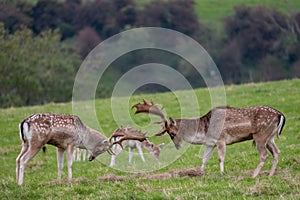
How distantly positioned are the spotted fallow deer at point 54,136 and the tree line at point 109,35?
34833mm

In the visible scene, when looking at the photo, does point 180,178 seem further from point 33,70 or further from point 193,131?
point 33,70

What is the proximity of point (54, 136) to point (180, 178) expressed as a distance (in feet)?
10.5


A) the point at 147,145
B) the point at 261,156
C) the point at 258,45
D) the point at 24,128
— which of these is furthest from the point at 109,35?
the point at 261,156

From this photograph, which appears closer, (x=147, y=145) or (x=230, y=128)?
(x=230, y=128)

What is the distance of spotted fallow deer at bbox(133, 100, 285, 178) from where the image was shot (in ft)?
44.5

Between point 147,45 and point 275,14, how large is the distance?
76.3 ft

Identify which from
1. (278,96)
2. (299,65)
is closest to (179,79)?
(299,65)

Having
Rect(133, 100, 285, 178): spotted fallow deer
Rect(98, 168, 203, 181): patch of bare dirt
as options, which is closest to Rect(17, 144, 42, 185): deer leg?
Rect(98, 168, 203, 181): patch of bare dirt

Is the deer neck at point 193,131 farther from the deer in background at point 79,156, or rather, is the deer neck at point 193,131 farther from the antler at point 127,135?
the deer in background at point 79,156

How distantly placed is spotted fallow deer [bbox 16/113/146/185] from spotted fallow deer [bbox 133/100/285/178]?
42.1 inches

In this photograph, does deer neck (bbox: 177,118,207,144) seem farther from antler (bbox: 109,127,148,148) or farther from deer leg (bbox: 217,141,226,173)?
antler (bbox: 109,127,148,148)

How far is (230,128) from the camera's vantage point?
553 inches

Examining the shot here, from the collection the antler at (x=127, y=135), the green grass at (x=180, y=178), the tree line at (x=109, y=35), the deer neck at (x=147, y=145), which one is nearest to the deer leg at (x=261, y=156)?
the green grass at (x=180, y=178)

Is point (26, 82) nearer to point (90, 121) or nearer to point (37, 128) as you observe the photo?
point (90, 121)
